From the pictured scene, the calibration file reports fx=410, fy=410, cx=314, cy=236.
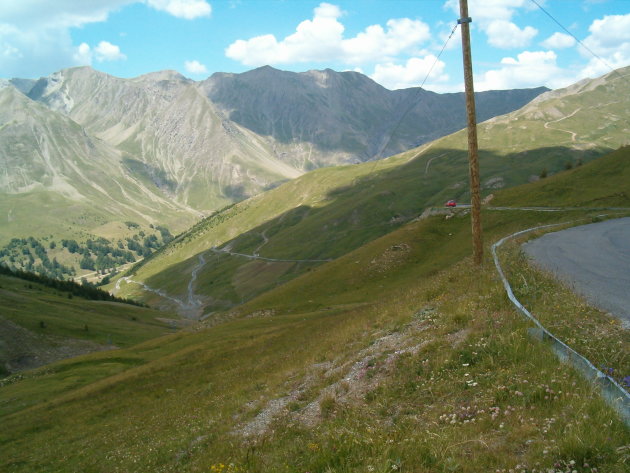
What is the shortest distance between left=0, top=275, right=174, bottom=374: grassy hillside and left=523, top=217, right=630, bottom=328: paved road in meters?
78.1

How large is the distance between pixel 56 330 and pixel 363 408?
8892cm

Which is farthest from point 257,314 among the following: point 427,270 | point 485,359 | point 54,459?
point 485,359

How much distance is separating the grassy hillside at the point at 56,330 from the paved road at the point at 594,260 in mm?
78142

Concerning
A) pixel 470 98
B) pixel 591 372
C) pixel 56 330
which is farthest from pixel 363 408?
pixel 56 330

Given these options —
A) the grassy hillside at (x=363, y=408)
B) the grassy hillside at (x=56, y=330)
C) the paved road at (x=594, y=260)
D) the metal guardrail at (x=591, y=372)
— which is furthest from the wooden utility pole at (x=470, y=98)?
the grassy hillside at (x=56, y=330)

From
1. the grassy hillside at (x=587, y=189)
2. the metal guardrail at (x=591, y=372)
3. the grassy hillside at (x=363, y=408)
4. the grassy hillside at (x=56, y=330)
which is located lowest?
the grassy hillside at (x=56, y=330)

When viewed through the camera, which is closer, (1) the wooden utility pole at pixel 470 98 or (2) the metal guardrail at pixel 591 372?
(2) the metal guardrail at pixel 591 372

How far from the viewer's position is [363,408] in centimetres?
1211

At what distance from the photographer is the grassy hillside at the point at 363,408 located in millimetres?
7855

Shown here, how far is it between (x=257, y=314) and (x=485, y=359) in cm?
6278

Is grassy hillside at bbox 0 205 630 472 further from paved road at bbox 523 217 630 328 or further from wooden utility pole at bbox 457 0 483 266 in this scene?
wooden utility pole at bbox 457 0 483 266

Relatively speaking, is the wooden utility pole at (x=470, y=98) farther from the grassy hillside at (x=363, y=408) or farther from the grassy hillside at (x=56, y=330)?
the grassy hillside at (x=56, y=330)

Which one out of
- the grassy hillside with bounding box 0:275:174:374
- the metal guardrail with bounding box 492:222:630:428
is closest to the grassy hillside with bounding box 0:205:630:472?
the metal guardrail with bounding box 492:222:630:428

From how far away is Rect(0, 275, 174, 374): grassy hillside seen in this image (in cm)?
7219
